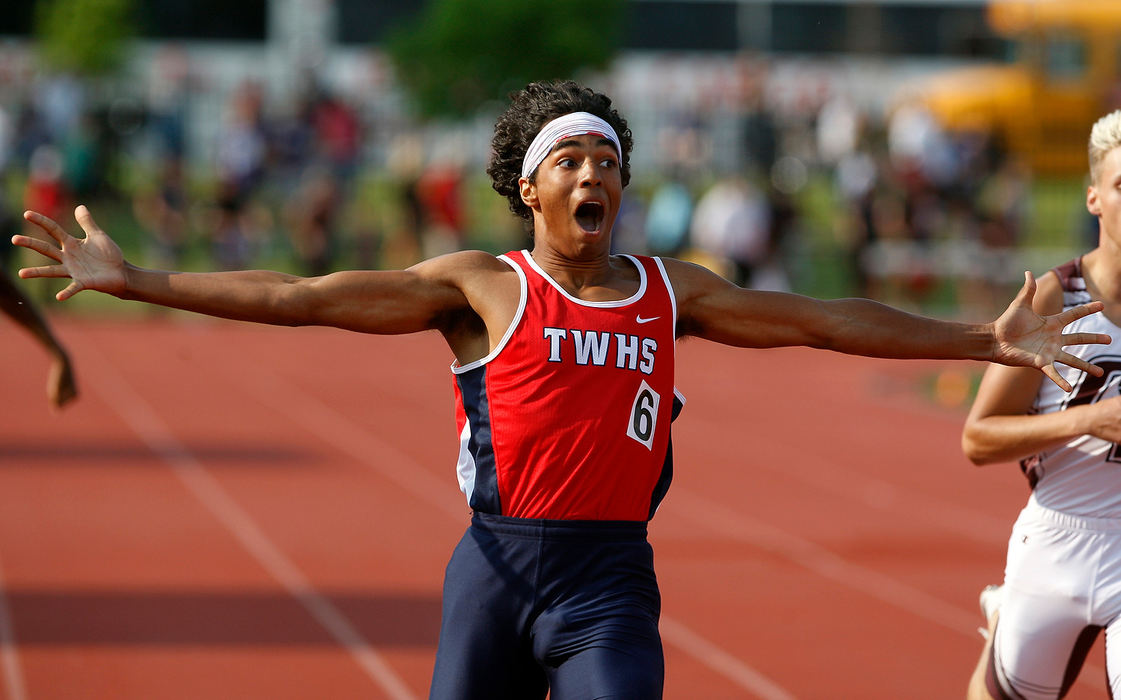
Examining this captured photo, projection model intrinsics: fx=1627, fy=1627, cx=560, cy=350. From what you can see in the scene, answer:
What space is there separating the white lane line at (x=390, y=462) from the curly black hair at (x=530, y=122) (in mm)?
3140

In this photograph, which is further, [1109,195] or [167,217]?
[167,217]

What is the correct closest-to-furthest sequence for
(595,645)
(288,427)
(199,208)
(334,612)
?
1. (595,645)
2. (334,612)
3. (288,427)
4. (199,208)

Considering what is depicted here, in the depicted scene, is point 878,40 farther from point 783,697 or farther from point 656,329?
point 656,329

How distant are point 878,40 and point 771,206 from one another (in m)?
19.0

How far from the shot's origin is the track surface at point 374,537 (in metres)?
6.83

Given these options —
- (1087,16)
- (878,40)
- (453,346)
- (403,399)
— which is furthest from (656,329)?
(878,40)

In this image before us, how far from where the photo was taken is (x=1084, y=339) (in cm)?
387

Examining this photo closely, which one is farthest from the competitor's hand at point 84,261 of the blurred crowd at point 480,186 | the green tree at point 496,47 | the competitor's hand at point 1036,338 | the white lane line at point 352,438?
the green tree at point 496,47

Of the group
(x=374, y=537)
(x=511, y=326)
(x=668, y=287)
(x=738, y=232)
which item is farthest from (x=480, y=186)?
(x=511, y=326)

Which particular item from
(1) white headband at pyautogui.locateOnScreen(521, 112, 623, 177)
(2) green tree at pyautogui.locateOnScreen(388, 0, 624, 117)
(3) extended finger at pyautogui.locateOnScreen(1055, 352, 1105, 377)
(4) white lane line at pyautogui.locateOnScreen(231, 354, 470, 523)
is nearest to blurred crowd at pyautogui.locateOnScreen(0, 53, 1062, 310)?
(2) green tree at pyautogui.locateOnScreen(388, 0, 624, 117)

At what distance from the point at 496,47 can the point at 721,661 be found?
1702 cm

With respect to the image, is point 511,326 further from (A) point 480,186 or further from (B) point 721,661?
(A) point 480,186

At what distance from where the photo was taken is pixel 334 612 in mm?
7633

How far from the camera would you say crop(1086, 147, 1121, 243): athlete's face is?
410cm
